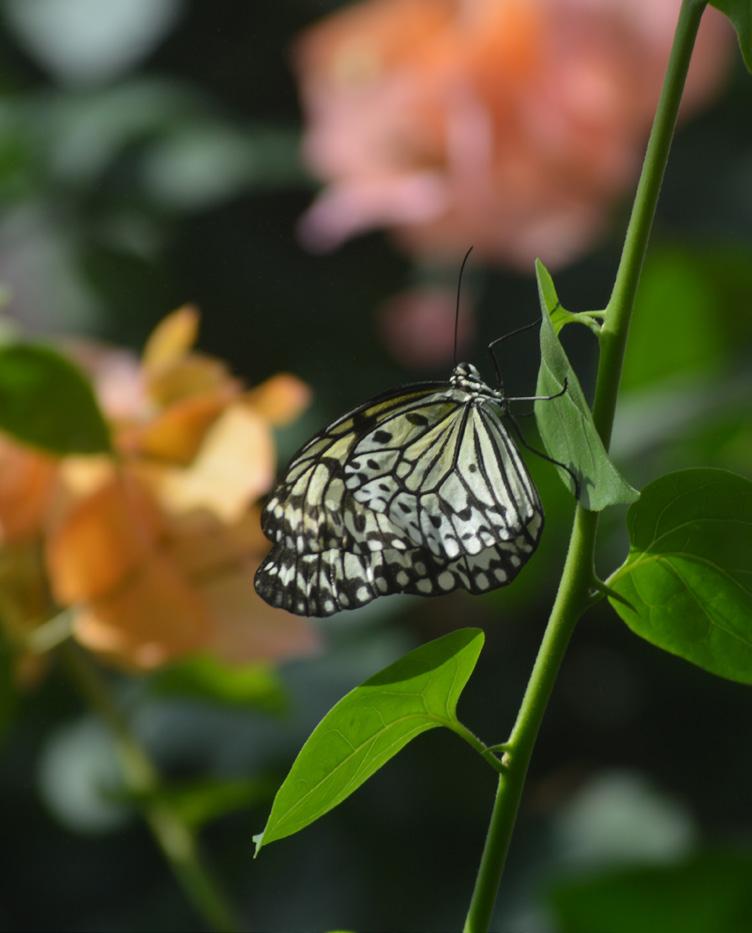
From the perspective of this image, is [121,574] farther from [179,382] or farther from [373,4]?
[373,4]

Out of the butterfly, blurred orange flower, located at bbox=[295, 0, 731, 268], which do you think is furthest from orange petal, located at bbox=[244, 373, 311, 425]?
blurred orange flower, located at bbox=[295, 0, 731, 268]

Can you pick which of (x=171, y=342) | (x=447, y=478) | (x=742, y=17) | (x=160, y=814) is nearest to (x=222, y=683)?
(x=160, y=814)

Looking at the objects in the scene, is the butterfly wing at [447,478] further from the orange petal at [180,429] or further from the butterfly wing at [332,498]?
the orange petal at [180,429]

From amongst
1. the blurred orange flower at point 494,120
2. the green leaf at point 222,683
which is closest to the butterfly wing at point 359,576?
the green leaf at point 222,683

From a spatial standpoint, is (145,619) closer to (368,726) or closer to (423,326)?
(368,726)

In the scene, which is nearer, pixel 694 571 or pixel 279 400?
pixel 694 571

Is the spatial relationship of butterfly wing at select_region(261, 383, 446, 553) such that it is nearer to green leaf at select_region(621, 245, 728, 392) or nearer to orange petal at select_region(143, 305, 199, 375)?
orange petal at select_region(143, 305, 199, 375)

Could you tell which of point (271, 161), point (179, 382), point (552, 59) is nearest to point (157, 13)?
point (271, 161)
